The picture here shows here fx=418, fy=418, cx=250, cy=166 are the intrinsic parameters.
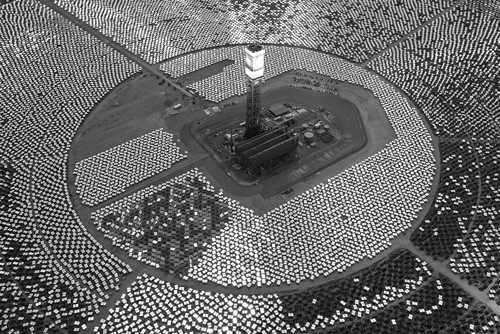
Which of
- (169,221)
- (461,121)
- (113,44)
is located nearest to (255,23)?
(113,44)

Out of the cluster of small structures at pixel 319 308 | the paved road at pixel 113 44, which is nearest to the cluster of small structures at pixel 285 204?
the cluster of small structures at pixel 319 308

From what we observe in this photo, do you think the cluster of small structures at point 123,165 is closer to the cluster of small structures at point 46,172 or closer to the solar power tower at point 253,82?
the cluster of small structures at point 46,172

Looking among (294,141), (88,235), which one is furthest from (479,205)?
(88,235)

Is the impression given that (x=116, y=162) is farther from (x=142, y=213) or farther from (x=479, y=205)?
(x=479, y=205)

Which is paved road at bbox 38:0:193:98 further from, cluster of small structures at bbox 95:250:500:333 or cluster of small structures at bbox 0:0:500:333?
cluster of small structures at bbox 95:250:500:333

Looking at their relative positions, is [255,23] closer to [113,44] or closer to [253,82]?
[113,44]

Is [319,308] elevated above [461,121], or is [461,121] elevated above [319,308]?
[461,121]
